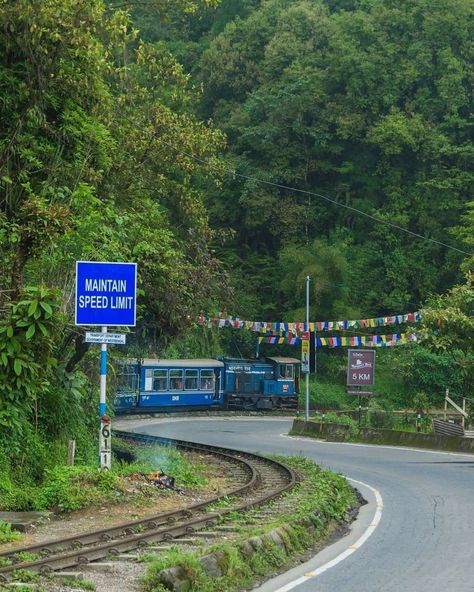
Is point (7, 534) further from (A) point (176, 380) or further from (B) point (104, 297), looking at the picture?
(A) point (176, 380)

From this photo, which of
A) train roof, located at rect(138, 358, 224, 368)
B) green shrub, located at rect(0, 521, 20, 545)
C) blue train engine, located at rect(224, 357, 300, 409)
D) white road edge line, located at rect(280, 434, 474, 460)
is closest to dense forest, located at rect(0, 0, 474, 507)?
train roof, located at rect(138, 358, 224, 368)

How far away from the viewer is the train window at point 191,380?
5323cm

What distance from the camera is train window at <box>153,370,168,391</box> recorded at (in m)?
50.9

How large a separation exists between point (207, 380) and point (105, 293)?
39.1 metres

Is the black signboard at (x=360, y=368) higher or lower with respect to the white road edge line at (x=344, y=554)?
higher

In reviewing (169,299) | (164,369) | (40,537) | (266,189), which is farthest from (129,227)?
(266,189)

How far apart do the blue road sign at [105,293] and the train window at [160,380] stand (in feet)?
113

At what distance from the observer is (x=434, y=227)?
67.1 metres

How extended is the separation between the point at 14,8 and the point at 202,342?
142 feet

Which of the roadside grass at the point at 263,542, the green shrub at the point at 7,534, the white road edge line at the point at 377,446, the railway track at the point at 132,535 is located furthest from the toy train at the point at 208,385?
the green shrub at the point at 7,534

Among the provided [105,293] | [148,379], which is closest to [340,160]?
[148,379]

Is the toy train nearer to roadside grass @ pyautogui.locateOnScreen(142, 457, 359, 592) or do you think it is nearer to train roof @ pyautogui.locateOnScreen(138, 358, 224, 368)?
train roof @ pyautogui.locateOnScreen(138, 358, 224, 368)

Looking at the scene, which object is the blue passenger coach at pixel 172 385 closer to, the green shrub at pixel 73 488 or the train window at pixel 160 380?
the train window at pixel 160 380

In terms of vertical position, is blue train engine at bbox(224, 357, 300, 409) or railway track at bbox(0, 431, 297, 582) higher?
blue train engine at bbox(224, 357, 300, 409)
